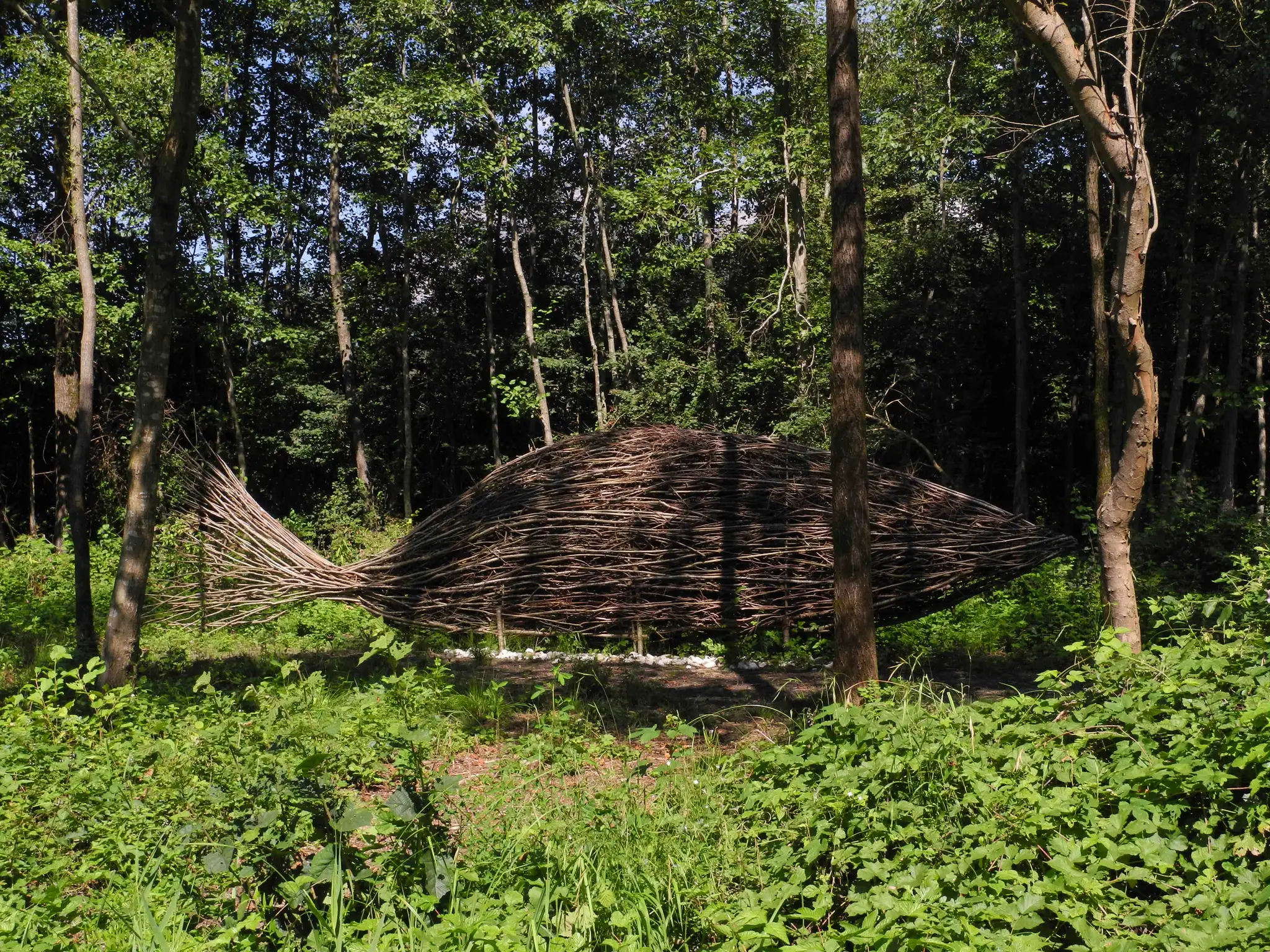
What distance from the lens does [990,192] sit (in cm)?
1858

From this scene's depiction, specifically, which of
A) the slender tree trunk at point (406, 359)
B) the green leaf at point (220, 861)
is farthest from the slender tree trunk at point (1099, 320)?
the slender tree trunk at point (406, 359)

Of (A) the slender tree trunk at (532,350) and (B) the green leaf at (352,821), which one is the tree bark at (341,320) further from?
(B) the green leaf at (352,821)

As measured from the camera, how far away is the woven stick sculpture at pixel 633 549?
8930mm

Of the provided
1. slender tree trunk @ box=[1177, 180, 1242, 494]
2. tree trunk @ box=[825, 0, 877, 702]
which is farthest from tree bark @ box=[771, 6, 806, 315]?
tree trunk @ box=[825, 0, 877, 702]

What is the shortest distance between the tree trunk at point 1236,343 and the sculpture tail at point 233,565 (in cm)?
1430

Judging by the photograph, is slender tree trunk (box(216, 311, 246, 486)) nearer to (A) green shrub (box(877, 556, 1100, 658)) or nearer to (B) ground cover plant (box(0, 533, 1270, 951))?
(A) green shrub (box(877, 556, 1100, 658))

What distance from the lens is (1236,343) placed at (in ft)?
55.2

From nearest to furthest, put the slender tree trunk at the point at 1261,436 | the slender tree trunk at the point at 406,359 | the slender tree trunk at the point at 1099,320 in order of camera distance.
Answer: the slender tree trunk at the point at 1099,320 → the slender tree trunk at the point at 1261,436 → the slender tree trunk at the point at 406,359

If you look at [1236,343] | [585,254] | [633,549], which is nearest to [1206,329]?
[1236,343]

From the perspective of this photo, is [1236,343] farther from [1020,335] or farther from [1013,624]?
[1013,624]

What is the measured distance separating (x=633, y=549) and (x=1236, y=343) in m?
13.2

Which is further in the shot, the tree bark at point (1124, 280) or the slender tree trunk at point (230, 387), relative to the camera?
the slender tree trunk at point (230, 387)

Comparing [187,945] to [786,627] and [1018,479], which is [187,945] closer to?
[786,627]

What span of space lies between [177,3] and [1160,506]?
48.3 ft
